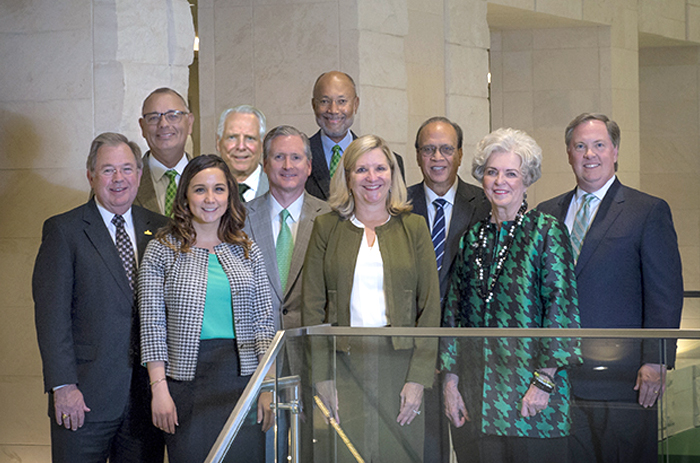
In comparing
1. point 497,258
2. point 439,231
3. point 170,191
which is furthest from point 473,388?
point 170,191

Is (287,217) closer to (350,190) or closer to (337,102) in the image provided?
(350,190)

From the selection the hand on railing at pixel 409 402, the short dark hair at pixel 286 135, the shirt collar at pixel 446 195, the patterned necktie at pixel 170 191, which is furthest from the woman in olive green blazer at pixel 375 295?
the patterned necktie at pixel 170 191

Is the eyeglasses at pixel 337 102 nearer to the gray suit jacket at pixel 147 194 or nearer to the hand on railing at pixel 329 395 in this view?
the gray suit jacket at pixel 147 194

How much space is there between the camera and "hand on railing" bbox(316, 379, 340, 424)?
3.23 m

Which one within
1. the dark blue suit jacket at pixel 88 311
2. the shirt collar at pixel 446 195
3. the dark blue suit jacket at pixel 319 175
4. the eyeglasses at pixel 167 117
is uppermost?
the eyeglasses at pixel 167 117

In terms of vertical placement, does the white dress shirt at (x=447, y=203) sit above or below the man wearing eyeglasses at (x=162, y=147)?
below

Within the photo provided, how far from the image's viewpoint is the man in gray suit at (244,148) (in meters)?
4.01

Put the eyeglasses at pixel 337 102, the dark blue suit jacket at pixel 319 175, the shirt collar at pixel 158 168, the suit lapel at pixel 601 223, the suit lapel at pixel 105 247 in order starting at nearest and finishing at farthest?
the suit lapel at pixel 105 247, the suit lapel at pixel 601 223, the shirt collar at pixel 158 168, the dark blue suit jacket at pixel 319 175, the eyeglasses at pixel 337 102

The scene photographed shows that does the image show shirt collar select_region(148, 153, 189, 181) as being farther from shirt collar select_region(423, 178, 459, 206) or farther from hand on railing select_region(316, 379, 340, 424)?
hand on railing select_region(316, 379, 340, 424)

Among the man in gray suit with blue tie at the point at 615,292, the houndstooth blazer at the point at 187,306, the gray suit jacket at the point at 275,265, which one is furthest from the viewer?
the gray suit jacket at the point at 275,265

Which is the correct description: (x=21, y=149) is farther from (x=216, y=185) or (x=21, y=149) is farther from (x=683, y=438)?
(x=683, y=438)

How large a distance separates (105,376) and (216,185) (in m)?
0.89

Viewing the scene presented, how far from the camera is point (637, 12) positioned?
381 inches

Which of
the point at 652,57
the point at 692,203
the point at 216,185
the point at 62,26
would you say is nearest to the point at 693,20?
the point at 652,57
